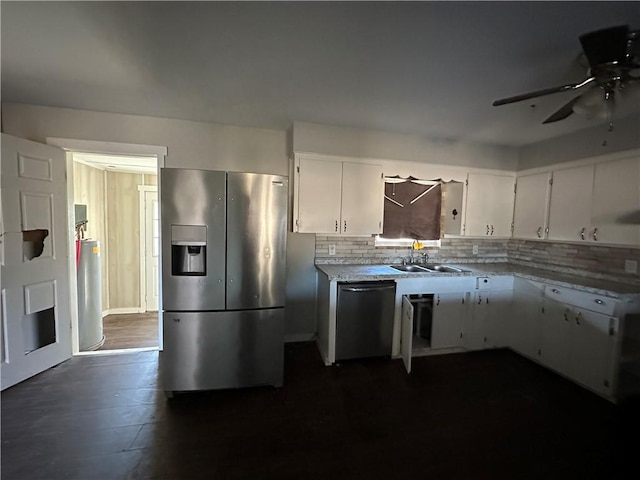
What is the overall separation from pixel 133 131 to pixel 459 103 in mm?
3042

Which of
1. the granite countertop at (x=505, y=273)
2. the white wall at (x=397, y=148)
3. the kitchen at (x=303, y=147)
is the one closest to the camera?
the granite countertop at (x=505, y=273)

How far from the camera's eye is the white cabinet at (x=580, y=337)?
7.37ft

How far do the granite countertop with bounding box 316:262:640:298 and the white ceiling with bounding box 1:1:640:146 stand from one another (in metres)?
1.52

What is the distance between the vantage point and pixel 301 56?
1667mm

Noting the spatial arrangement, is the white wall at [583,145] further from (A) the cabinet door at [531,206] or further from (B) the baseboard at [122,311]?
(B) the baseboard at [122,311]

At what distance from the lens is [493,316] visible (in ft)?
10.1

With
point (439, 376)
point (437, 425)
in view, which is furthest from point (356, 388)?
point (439, 376)

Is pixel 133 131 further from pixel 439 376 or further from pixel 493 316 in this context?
pixel 493 316

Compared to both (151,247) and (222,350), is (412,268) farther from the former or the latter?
(151,247)

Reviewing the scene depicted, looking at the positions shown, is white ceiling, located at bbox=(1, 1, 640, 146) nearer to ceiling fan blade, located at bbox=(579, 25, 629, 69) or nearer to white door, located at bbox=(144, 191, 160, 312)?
ceiling fan blade, located at bbox=(579, 25, 629, 69)

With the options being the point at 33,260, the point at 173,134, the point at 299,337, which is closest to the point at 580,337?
the point at 299,337

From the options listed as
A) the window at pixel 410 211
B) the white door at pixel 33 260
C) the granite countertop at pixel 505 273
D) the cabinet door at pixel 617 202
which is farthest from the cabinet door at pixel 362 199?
the white door at pixel 33 260

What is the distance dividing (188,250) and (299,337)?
170cm

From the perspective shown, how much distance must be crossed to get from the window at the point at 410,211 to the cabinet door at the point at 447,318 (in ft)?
2.76
